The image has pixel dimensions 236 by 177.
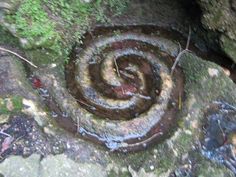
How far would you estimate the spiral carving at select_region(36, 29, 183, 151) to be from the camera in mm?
2670

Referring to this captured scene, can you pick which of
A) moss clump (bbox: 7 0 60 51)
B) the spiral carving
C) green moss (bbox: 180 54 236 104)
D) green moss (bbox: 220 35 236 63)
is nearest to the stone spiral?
the spiral carving

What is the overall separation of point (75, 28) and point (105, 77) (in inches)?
15.7

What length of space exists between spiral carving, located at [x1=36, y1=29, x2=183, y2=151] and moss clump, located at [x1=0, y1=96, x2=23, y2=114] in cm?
21

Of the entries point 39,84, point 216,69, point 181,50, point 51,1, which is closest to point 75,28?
point 51,1

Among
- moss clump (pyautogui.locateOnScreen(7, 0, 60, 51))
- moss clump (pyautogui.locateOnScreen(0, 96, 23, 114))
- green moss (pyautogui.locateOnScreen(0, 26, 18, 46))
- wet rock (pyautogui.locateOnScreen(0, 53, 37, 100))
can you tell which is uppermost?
moss clump (pyautogui.locateOnScreen(7, 0, 60, 51))

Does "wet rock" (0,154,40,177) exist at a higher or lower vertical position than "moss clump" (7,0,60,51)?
lower

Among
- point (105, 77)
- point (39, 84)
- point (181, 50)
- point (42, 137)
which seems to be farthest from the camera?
point (181, 50)

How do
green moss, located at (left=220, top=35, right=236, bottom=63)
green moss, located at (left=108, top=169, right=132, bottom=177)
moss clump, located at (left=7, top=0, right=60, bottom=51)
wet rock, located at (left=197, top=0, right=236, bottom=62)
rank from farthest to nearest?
green moss, located at (left=220, top=35, right=236, bottom=63)
wet rock, located at (left=197, top=0, right=236, bottom=62)
moss clump, located at (left=7, top=0, right=60, bottom=51)
green moss, located at (left=108, top=169, right=132, bottom=177)

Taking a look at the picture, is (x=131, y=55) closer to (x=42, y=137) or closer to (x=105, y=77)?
(x=105, y=77)

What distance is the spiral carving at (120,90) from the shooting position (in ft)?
8.76

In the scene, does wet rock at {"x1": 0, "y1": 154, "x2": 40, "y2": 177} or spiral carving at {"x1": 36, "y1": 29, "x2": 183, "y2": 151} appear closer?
wet rock at {"x1": 0, "y1": 154, "x2": 40, "y2": 177}

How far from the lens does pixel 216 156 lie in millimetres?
2590

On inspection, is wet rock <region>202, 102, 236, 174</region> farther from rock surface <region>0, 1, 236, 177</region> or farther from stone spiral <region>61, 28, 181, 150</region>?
stone spiral <region>61, 28, 181, 150</region>

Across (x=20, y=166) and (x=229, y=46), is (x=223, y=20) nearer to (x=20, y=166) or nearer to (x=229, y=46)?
(x=229, y=46)
